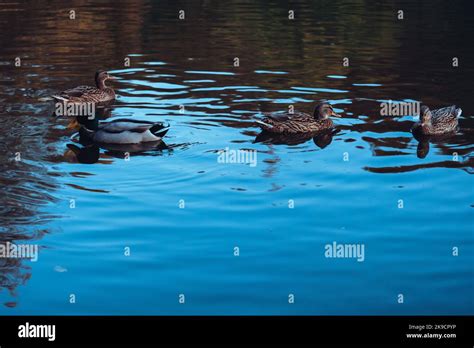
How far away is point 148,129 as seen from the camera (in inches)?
687

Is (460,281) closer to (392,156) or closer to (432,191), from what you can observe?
(432,191)

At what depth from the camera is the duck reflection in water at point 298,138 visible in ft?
59.3

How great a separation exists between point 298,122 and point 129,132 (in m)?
3.68

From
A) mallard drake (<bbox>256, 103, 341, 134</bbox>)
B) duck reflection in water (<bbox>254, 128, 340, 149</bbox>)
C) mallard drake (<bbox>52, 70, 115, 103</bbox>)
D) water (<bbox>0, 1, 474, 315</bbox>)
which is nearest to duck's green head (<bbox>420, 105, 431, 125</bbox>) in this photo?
water (<bbox>0, 1, 474, 315</bbox>)

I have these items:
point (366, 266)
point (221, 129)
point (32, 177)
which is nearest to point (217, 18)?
point (221, 129)

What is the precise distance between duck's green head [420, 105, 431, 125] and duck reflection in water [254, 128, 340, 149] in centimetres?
182

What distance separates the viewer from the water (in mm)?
10961

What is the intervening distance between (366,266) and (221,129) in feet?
24.8

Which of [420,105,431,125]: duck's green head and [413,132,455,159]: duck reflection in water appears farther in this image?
[420,105,431,125]: duck's green head

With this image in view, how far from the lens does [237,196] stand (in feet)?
47.2

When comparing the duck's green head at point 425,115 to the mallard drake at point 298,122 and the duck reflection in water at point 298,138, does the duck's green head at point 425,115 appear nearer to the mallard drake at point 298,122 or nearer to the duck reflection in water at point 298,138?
the duck reflection in water at point 298,138

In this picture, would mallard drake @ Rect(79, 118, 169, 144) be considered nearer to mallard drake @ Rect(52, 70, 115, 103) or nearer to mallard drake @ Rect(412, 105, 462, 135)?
mallard drake @ Rect(52, 70, 115, 103)

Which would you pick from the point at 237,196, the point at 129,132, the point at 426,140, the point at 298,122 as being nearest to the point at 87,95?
the point at 129,132

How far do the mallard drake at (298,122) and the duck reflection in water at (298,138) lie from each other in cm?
9
